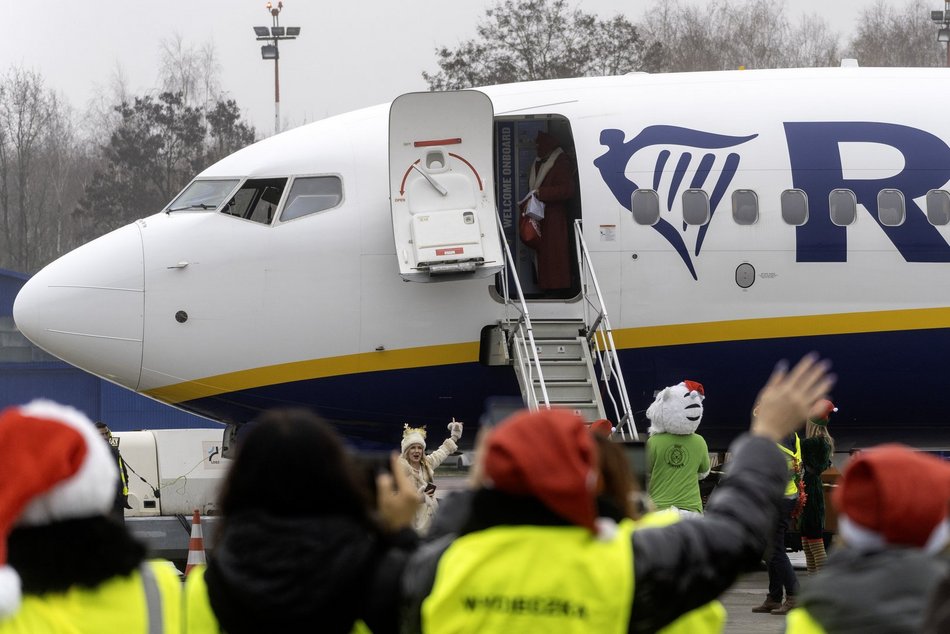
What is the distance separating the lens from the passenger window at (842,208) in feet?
44.3

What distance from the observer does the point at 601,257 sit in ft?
A: 43.7

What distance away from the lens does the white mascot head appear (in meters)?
10.1

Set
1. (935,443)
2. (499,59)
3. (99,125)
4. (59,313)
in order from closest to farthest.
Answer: (59,313), (935,443), (499,59), (99,125)

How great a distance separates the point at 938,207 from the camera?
44.8 feet

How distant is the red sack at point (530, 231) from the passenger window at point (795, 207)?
2299 millimetres

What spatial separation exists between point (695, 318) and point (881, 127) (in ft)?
8.64

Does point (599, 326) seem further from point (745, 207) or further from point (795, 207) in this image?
point (795, 207)

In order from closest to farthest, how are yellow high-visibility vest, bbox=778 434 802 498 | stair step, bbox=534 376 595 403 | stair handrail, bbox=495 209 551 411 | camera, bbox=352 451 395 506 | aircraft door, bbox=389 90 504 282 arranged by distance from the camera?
camera, bbox=352 451 395 506
yellow high-visibility vest, bbox=778 434 802 498
stair handrail, bbox=495 209 551 411
aircraft door, bbox=389 90 504 282
stair step, bbox=534 376 595 403

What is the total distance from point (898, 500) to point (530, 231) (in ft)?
34.3

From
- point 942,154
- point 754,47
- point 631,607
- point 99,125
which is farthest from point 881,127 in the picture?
point 99,125

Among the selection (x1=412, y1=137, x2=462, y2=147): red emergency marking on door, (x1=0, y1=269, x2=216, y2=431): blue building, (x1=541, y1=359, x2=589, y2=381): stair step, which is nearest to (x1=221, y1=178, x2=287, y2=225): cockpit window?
(x1=412, y1=137, x2=462, y2=147): red emergency marking on door

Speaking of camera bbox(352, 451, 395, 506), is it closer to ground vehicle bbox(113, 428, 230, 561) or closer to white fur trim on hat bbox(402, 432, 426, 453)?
white fur trim on hat bbox(402, 432, 426, 453)

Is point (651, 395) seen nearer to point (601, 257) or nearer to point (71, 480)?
point (601, 257)

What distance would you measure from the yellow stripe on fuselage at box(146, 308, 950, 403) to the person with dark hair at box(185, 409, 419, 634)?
31.6ft
